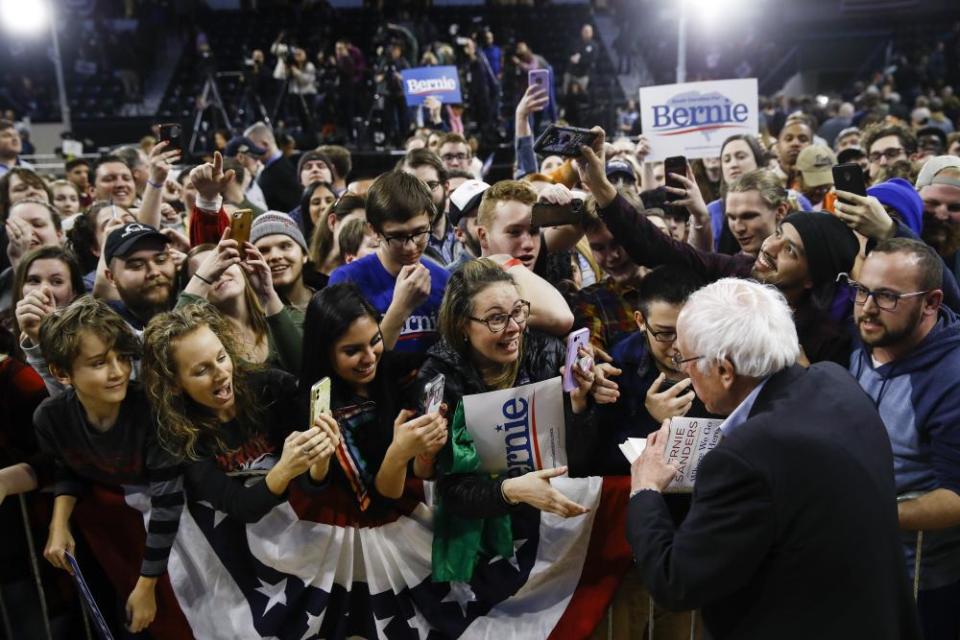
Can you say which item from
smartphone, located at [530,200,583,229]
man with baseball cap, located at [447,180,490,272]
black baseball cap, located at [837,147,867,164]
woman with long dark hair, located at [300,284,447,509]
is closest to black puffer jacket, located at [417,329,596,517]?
woman with long dark hair, located at [300,284,447,509]

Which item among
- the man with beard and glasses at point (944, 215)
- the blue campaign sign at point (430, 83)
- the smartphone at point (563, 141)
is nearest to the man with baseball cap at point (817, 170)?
the man with beard and glasses at point (944, 215)

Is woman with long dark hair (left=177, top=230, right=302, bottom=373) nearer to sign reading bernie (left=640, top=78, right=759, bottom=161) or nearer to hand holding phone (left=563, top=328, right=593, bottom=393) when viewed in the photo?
hand holding phone (left=563, top=328, right=593, bottom=393)

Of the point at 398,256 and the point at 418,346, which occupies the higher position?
the point at 398,256

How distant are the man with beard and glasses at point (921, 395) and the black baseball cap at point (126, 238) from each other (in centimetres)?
279

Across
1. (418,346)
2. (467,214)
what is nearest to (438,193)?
(467,214)

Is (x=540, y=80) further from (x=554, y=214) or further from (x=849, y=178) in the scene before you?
(x=849, y=178)

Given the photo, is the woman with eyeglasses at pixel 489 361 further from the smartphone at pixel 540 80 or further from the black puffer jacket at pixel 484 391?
the smartphone at pixel 540 80

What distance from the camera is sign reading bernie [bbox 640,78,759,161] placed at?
20.2 ft

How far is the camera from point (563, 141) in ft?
10.8

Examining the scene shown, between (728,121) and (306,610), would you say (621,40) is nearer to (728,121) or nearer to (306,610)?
(728,121)

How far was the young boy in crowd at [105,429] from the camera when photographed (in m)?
2.69

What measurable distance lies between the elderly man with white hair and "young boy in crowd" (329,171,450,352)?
1.41m

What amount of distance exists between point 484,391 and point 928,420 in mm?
1422

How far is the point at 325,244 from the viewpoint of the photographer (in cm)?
463
